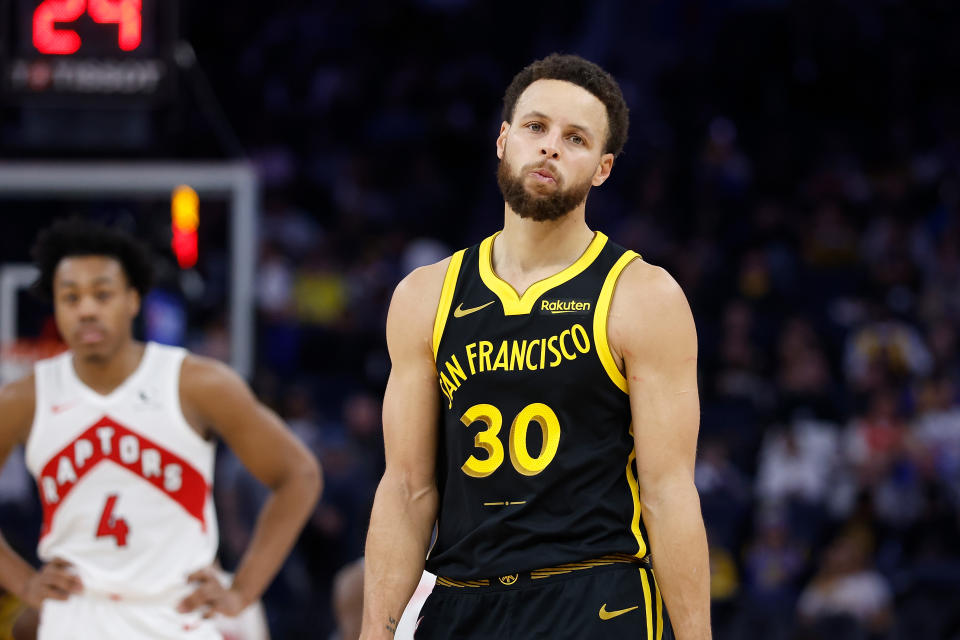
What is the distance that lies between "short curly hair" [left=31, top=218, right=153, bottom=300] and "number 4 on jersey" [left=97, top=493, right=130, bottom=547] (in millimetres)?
835

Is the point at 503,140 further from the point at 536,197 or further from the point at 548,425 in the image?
the point at 548,425

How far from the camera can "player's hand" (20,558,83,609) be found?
14.5ft

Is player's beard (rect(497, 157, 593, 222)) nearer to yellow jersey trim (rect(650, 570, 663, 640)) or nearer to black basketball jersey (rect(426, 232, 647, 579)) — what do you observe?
black basketball jersey (rect(426, 232, 647, 579))

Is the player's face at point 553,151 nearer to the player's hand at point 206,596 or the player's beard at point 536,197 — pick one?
the player's beard at point 536,197

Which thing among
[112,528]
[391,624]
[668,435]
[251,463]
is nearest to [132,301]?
[251,463]

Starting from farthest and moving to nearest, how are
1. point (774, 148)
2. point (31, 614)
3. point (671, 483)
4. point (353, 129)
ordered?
point (353, 129) → point (774, 148) → point (31, 614) → point (671, 483)

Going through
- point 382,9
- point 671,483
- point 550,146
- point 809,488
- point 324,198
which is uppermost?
point 382,9

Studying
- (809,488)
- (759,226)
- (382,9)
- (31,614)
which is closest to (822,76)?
(759,226)

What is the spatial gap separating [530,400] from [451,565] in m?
0.43

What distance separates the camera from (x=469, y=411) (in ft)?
10.6

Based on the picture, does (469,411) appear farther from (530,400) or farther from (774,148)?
(774,148)

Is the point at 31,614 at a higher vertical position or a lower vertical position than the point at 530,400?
lower

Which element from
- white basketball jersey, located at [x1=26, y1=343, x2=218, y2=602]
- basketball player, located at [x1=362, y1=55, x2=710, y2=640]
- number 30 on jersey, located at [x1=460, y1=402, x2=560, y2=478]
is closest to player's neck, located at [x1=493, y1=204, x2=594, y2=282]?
basketball player, located at [x1=362, y1=55, x2=710, y2=640]

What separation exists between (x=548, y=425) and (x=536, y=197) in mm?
539
